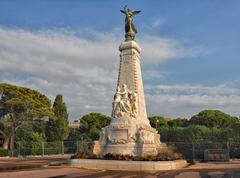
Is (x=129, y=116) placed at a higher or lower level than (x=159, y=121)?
lower

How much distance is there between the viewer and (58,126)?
58406mm

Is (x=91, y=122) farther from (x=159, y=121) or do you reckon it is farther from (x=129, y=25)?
(x=129, y=25)

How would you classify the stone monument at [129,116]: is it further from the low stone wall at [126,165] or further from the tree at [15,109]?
the tree at [15,109]

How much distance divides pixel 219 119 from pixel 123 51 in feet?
158

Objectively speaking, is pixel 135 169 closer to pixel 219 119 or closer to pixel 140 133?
pixel 140 133

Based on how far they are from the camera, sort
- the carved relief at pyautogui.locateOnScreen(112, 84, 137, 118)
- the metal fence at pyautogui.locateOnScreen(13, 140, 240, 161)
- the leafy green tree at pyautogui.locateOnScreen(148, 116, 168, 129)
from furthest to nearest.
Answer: the leafy green tree at pyautogui.locateOnScreen(148, 116, 168, 129) < the metal fence at pyautogui.locateOnScreen(13, 140, 240, 161) < the carved relief at pyautogui.locateOnScreen(112, 84, 137, 118)

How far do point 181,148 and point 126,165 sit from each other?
1470cm

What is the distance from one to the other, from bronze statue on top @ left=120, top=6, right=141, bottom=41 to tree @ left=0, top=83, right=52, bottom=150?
23.8 meters

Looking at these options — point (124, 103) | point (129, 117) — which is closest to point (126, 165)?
point (129, 117)

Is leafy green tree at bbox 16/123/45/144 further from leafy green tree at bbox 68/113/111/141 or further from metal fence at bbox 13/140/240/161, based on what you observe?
leafy green tree at bbox 68/113/111/141

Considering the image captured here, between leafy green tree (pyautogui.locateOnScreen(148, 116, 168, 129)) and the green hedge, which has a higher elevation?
leafy green tree (pyautogui.locateOnScreen(148, 116, 168, 129))

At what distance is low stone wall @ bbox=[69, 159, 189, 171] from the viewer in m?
21.3

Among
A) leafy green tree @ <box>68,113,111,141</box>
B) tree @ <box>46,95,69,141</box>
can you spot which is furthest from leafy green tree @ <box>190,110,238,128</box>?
tree @ <box>46,95,69,141</box>

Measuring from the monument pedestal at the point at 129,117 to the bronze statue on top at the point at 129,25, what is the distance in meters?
1.32
